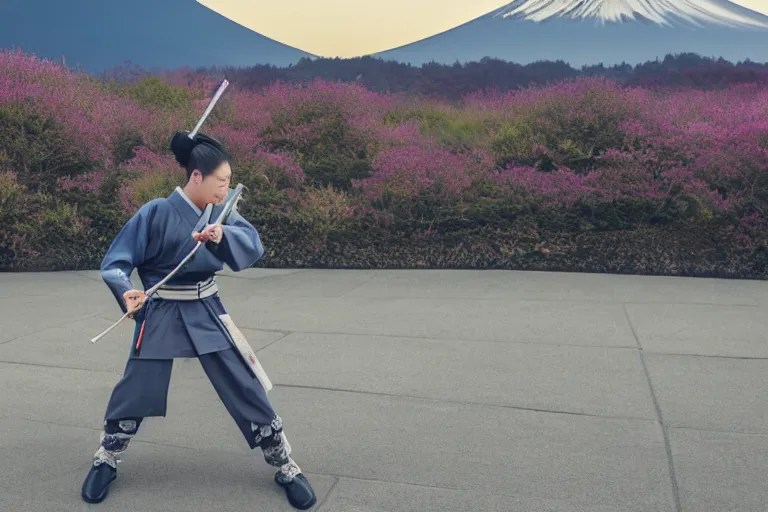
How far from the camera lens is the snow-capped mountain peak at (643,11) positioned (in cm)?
1622

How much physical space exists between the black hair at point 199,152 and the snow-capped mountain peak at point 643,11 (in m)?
14.5

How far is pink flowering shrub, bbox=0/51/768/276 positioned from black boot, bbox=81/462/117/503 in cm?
607

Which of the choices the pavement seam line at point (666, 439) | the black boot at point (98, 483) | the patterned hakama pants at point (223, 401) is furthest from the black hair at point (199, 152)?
the pavement seam line at point (666, 439)

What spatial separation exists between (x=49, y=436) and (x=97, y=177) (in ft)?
21.1

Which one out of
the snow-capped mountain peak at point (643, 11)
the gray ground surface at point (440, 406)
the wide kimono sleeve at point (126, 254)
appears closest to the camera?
the wide kimono sleeve at point (126, 254)

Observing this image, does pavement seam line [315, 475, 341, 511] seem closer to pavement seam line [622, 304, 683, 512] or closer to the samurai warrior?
the samurai warrior

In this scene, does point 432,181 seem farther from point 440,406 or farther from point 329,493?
point 329,493

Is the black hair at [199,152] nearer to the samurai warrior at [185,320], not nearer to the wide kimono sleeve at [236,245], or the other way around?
the samurai warrior at [185,320]

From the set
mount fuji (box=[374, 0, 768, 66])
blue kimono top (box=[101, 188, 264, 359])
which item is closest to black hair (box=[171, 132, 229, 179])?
blue kimono top (box=[101, 188, 264, 359])

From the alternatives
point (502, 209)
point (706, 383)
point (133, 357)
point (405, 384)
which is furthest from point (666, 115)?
point (133, 357)

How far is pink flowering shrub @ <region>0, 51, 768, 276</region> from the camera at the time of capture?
8.76 metres

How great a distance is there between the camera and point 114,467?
3371mm

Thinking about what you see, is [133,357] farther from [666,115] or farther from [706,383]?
[666,115]

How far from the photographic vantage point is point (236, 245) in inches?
128
